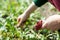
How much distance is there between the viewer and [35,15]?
5.24 feet

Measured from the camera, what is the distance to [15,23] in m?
1.46

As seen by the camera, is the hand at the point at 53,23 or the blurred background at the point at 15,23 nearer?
the hand at the point at 53,23

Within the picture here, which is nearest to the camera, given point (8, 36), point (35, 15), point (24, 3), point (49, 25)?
point (49, 25)

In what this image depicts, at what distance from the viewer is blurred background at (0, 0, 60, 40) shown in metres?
1.34

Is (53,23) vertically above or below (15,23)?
below

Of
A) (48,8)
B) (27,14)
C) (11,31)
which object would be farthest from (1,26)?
(48,8)

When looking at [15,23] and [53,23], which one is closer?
[53,23]

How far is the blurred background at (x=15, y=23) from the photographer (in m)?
1.34

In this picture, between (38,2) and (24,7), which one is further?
(24,7)

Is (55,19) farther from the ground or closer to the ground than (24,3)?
closer to the ground

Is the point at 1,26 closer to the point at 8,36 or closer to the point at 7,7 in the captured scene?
the point at 8,36

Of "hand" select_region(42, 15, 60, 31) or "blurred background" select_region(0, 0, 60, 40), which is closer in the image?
"hand" select_region(42, 15, 60, 31)

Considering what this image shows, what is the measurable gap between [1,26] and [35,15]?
0.31 metres

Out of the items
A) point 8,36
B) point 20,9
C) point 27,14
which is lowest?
point 8,36
